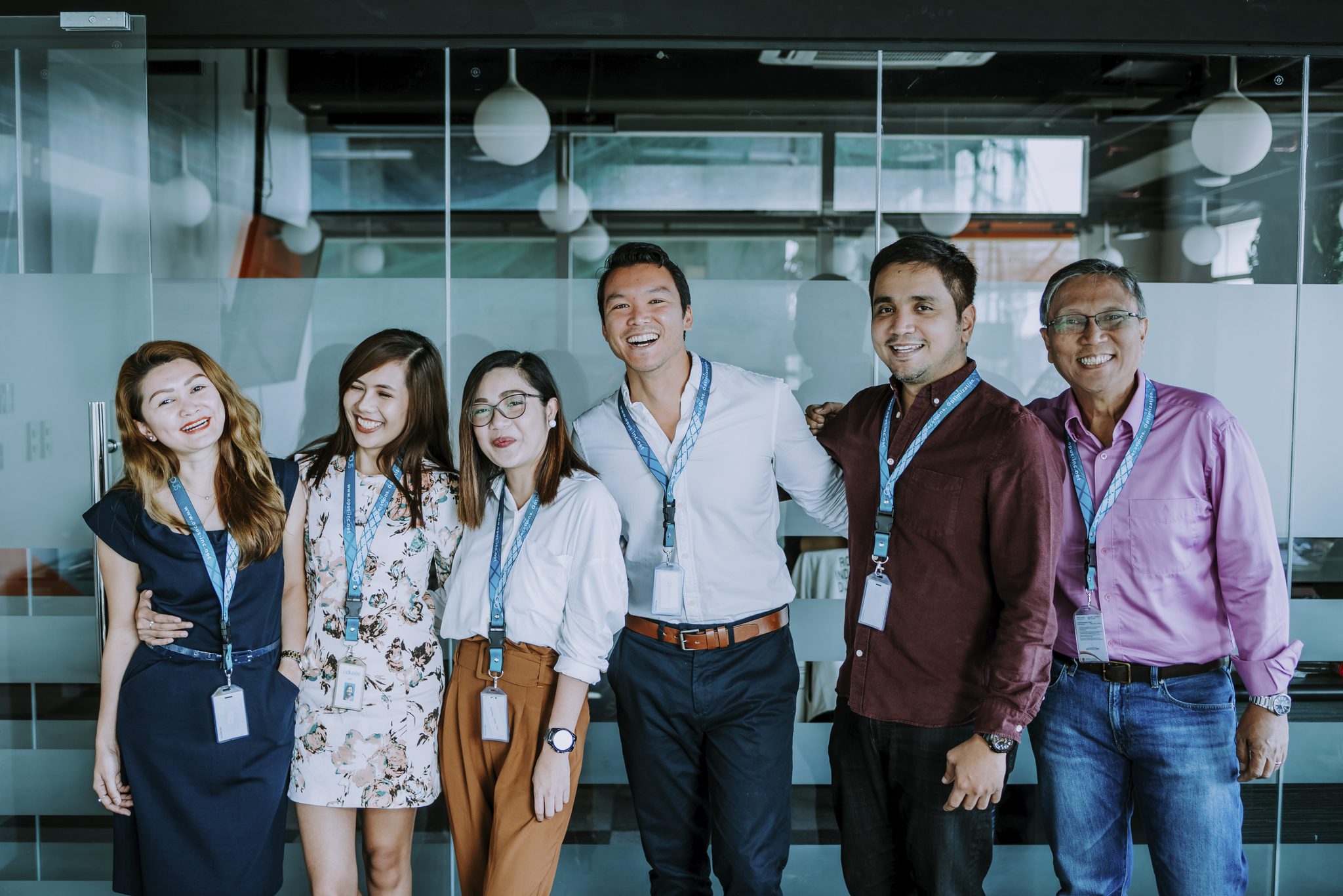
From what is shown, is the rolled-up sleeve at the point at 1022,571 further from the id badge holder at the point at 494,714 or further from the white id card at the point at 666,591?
the id badge holder at the point at 494,714

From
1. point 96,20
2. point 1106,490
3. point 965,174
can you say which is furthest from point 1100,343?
point 96,20

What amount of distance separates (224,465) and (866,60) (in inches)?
101

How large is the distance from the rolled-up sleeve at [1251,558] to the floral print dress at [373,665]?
6.73 ft

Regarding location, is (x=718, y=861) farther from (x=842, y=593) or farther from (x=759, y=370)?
(x=759, y=370)

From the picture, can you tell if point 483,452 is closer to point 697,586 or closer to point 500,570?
point 500,570

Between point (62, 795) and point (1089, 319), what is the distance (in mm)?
3855

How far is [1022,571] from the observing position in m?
2.05

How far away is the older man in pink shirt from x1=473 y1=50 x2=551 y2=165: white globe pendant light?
2.02 m

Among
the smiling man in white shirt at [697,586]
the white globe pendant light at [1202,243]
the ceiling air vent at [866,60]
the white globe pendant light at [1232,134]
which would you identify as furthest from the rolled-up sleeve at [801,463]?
the white globe pendant light at [1232,134]

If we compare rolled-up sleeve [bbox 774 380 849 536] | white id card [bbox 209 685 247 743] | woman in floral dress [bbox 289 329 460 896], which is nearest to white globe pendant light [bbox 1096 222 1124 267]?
rolled-up sleeve [bbox 774 380 849 536]

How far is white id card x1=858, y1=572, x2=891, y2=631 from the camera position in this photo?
7.27 ft

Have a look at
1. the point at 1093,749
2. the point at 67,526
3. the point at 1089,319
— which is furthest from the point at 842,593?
the point at 67,526

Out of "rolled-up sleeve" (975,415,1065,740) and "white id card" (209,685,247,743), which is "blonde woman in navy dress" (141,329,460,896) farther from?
"rolled-up sleeve" (975,415,1065,740)

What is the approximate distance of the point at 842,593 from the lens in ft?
11.2
